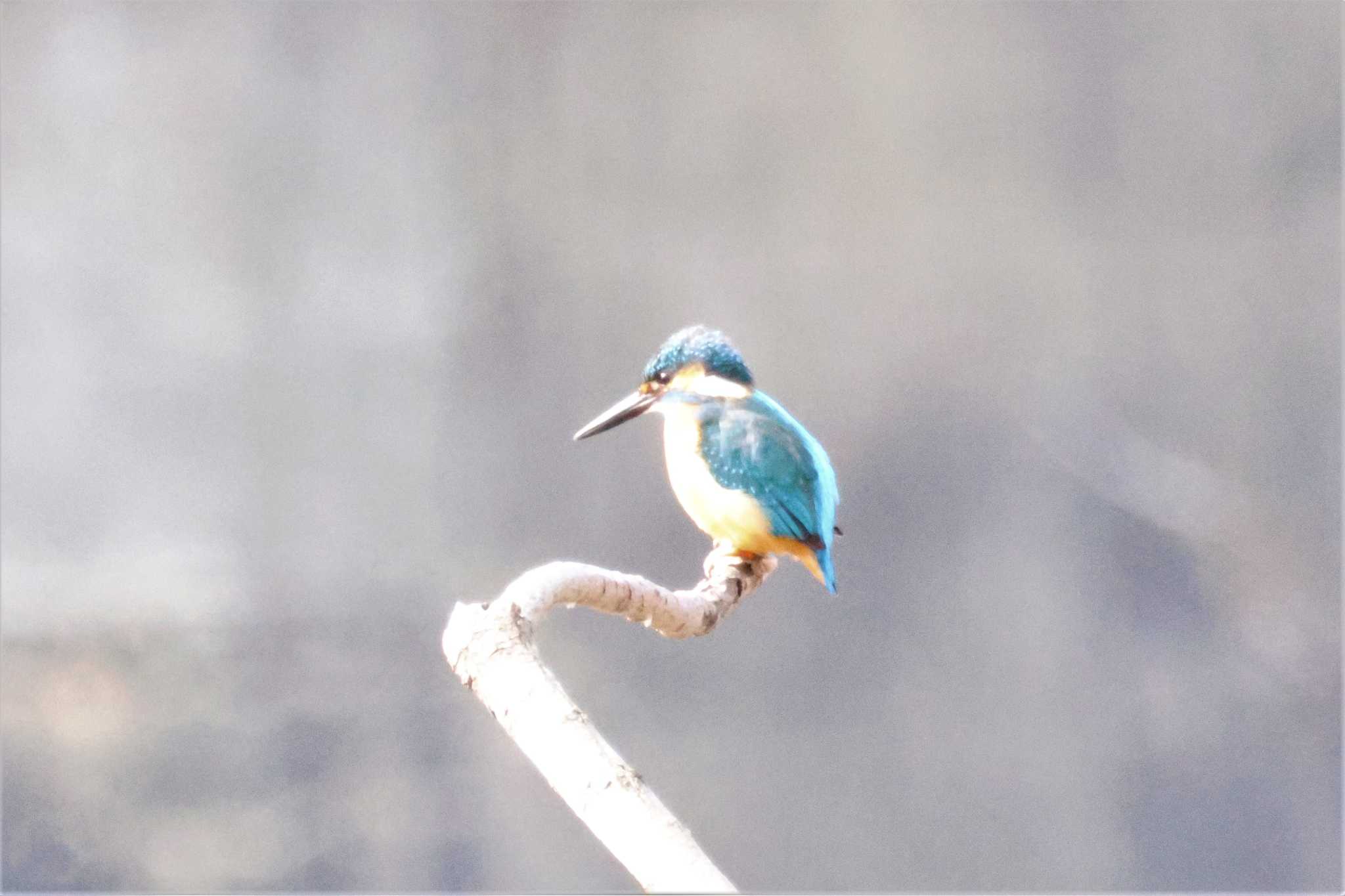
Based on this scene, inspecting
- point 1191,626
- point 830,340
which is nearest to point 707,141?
point 830,340

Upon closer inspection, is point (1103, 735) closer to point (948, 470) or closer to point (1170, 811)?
point (1170, 811)

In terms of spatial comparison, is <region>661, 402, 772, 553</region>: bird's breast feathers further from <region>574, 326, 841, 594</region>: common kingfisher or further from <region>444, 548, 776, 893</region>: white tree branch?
<region>444, 548, 776, 893</region>: white tree branch

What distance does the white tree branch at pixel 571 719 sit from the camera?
0.57 m

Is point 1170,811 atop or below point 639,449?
below

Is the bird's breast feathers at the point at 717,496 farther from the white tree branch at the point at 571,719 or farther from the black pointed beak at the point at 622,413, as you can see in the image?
the white tree branch at the point at 571,719

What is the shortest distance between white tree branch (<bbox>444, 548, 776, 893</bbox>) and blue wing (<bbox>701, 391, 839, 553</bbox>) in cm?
25

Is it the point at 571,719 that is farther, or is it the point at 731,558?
the point at 731,558

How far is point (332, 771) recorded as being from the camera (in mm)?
2064

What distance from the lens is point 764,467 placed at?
1079mm

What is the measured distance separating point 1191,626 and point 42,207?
6.18 ft

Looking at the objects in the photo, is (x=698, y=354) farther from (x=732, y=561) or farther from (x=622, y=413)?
(x=732, y=561)

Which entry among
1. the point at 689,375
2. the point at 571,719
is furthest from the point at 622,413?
the point at 571,719

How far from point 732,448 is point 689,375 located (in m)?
0.07

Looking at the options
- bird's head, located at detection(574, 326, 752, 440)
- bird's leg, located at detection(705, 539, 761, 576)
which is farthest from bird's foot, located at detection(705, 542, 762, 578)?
bird's head, located at detection(574, 326, 752, 440)
